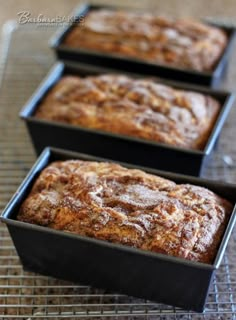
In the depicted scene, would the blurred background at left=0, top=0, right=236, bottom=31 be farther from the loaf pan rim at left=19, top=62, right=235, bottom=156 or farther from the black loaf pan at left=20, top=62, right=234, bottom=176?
the black loaf pan at left=20, top=62, right=234, bottom=176

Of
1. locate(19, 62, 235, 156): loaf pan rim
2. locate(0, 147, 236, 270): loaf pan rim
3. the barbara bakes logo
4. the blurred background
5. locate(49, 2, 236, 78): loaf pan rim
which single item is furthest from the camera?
the blurred background

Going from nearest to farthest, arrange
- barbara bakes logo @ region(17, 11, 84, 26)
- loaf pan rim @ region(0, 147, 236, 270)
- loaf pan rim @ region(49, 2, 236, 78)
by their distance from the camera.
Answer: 1. loaf pan rim @ region(0, 147, 236, 270)
2. loaf pan rim @ region(49, 2, 236, 78)
3. barbara bakes logo @ region(17, 11, 84, 26)

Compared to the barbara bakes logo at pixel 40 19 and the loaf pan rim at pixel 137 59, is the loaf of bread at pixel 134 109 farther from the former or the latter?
the barbara bakes logo at pixel 40 19

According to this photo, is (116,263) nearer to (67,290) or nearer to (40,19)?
(67,290)

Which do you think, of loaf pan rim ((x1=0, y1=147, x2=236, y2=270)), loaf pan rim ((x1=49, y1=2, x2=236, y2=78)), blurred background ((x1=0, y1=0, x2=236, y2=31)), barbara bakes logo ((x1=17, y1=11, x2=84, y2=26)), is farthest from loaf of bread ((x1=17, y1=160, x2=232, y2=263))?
blurred background ((x1=0, y1=0, x2=236, y2=31))

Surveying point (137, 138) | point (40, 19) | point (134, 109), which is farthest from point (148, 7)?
point (137, 138)

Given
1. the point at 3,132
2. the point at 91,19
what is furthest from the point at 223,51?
the point at 3,132

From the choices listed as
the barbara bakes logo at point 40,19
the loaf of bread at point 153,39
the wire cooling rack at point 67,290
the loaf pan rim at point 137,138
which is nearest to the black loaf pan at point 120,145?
the loaf pan rim at point 137,138
